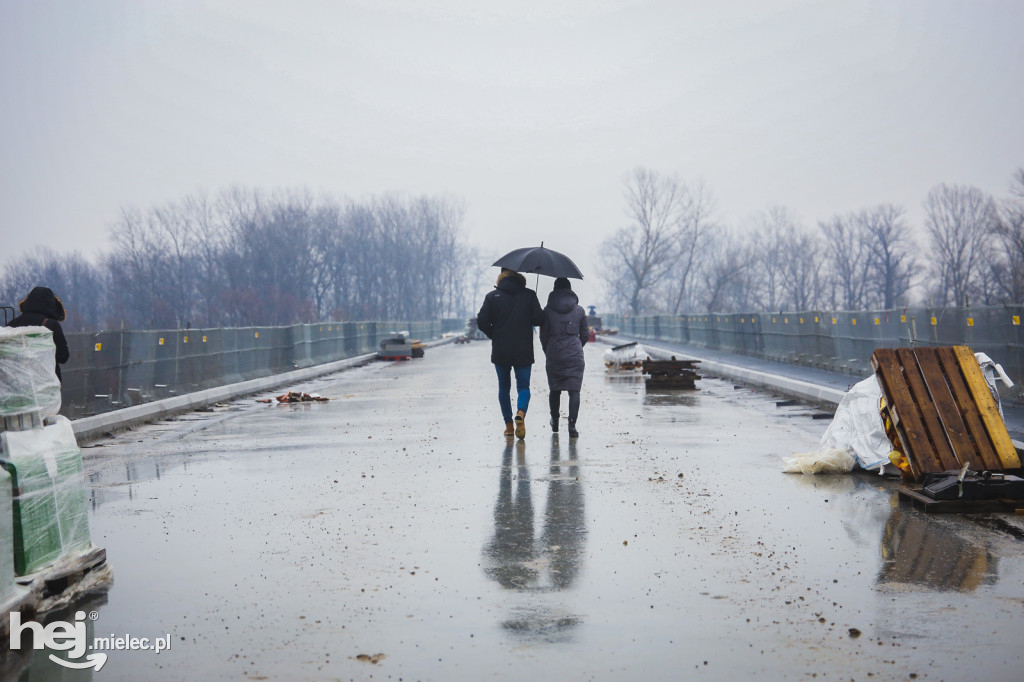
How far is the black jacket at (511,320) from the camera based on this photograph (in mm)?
13227

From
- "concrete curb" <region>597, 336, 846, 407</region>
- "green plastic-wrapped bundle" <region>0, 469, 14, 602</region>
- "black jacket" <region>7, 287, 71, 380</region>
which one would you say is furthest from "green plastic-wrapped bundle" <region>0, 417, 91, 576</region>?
"concrete curb" <region>597, 336, 846, 407</region>

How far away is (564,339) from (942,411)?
531cm

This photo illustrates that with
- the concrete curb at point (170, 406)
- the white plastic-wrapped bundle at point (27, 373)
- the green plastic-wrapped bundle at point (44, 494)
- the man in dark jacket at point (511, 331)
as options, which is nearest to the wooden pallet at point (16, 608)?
the green plastic-wrapped bundle at point (44, 494)

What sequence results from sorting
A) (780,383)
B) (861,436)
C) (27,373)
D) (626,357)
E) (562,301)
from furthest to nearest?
(626,357) → (780,383) → (562,301) → (861,436) → (27,373)

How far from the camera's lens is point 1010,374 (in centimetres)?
1622

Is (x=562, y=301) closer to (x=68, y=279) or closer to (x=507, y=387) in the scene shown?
(x=507, y=387)

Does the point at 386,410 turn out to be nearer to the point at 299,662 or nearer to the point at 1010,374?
the point at 1010,374

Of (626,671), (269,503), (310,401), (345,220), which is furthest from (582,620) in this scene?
(345,220)

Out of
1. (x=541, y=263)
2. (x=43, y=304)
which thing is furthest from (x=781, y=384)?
(x=43, y=304)

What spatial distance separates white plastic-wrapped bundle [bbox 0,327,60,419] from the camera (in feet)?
19.5

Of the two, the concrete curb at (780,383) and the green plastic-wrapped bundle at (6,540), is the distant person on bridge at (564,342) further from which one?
the green plastic-wrapped bundle at (6,540)

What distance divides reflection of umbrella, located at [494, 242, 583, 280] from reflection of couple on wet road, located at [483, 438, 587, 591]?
3669 mm

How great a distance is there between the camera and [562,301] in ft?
44.9

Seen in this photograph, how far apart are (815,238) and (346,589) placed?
13973 centimetres
